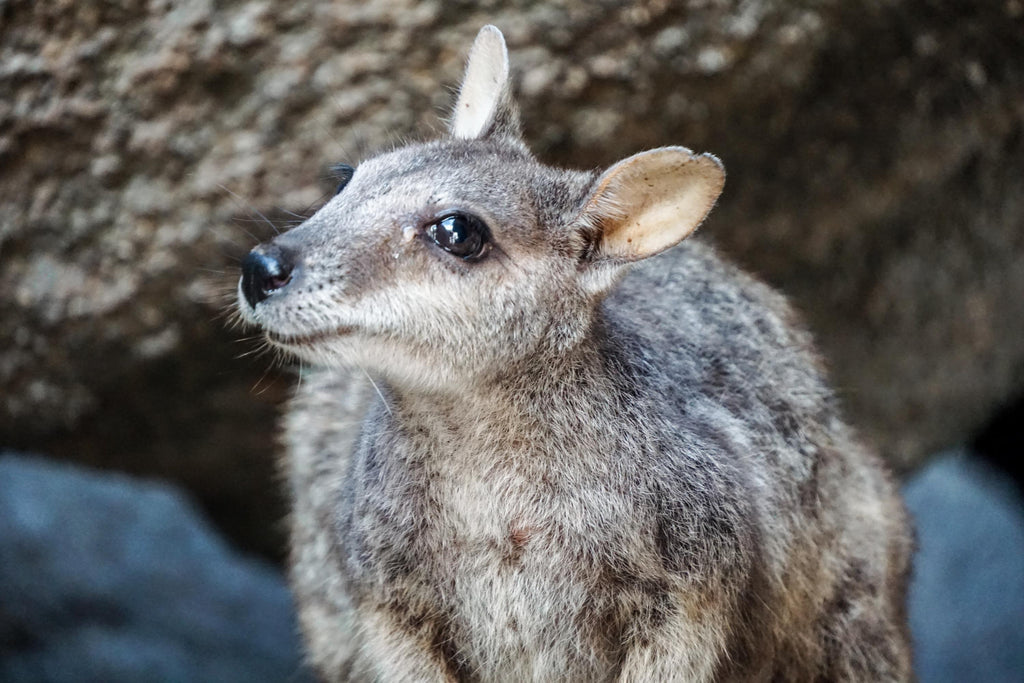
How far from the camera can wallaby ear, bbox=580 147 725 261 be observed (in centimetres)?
270

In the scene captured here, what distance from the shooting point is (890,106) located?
14.5 feet

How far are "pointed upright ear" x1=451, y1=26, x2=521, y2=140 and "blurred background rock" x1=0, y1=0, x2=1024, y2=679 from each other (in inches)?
23.4

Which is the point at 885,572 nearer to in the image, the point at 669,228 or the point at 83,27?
the point at 669,228

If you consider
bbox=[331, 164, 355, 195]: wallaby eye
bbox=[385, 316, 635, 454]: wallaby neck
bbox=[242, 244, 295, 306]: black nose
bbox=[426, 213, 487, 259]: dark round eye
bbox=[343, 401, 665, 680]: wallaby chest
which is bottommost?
bbox=[343, 401, 665, 680]: wallaby chest

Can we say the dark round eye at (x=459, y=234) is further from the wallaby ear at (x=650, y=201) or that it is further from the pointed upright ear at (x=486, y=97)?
the pointed upright ear at (x=486, y=97)

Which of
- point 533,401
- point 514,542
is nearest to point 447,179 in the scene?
point 533,401

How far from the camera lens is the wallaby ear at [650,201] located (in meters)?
2.70

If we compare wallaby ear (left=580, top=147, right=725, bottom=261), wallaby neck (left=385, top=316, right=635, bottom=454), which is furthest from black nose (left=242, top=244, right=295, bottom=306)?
wallaby ear (left=580, top=147, right=725, bottom=261)

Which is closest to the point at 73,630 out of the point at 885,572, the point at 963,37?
the point at 885,572

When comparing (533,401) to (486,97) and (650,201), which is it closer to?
(650,201)

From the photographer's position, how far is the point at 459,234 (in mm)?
2814

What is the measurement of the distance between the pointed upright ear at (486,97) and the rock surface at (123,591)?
108 inches

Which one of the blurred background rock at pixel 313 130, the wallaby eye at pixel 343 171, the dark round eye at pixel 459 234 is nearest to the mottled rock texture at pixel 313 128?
the blurred background rock at pixel 313 130

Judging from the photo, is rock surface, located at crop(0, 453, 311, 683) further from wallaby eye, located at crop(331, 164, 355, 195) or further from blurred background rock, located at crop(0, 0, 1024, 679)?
wallaby eye, located at crop(331, 164, 355, 195)
